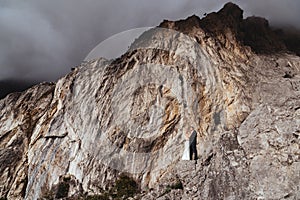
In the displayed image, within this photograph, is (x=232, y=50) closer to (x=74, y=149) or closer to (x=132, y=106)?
(x=132, y=106)

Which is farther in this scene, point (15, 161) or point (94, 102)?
point (15, 161)

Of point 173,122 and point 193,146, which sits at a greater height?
point 173,122

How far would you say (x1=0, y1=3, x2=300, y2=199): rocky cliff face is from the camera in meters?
27.8

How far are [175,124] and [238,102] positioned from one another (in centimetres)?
616

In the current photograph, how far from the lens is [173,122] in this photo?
36531mm

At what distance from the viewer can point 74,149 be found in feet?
134

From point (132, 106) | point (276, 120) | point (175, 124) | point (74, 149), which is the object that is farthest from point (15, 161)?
point (276, 120)

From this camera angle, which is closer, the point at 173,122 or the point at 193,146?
the point at 193,146

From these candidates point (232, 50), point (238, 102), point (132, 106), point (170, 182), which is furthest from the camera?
point (232, 50)

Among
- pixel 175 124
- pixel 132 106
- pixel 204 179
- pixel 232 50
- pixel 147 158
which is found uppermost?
pixel 232 50

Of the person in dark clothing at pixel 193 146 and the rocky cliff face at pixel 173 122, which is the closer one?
the rocky cliff face at pixel 173 122

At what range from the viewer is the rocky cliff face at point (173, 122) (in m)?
27.8

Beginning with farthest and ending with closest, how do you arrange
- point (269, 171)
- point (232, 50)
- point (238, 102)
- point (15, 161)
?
point (15, 161) < point (232, 50) < point (238, 102) < point (269, 171)

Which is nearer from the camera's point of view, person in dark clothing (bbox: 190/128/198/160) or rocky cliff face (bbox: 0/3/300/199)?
rocky cliff face (bbox: 0/3/300/199)
